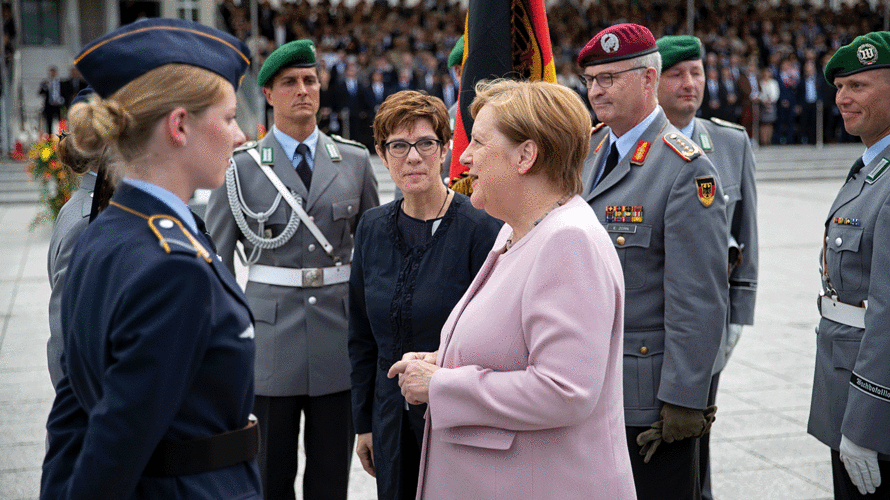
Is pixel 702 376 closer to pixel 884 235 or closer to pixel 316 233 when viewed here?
pixel 884 235

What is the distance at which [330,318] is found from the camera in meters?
3.23

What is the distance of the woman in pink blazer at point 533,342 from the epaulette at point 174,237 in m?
0.58

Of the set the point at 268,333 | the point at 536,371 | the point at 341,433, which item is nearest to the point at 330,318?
the point at 268,333

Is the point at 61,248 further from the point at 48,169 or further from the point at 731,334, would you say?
the point at 48,169

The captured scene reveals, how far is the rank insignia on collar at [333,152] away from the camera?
11.2 ft

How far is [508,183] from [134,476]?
0.92 m

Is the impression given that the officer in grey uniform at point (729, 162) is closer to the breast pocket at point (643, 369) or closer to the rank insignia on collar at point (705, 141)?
the rank insignia on collar at point (705, 141)

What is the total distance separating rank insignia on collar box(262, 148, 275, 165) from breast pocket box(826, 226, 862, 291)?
2.00 meters

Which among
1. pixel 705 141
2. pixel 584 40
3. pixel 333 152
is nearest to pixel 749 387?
pixel 705 141

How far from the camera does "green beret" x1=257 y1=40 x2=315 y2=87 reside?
10.8 ft

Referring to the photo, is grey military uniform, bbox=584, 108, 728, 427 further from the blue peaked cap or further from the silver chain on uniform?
the blue peaked cap

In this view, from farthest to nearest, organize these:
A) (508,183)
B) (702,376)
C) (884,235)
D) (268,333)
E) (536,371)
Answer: (268,333), (702,376), (884,235), (508,183), (536,371)

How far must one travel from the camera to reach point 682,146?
2.65m

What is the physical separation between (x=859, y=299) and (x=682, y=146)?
26.9 inches
